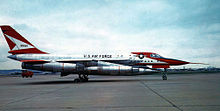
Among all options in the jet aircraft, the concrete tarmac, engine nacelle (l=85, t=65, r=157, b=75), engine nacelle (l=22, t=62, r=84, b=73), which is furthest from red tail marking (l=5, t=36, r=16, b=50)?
the concrete tarmac

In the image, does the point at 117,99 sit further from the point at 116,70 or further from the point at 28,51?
the point at 28,51

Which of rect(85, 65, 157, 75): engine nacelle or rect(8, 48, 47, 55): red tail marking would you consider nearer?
rect(85, 65, 157, 75): engine nacelle

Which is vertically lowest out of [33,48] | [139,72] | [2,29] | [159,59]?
[139,72]

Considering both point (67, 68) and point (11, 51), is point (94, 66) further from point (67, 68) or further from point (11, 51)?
point (11, 51)

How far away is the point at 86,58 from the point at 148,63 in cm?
770

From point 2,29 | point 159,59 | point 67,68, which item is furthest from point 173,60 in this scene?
point 2,29

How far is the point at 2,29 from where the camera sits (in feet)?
77.2

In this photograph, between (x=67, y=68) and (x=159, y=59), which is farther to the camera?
(x=159, y=59)

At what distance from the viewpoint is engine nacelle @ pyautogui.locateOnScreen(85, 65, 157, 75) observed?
22969 millimetres

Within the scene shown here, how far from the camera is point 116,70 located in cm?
2302

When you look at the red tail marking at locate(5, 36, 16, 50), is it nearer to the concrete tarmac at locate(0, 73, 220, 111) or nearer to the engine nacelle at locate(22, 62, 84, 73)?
the engine nacelle at locate(22, 62, 84, 73)

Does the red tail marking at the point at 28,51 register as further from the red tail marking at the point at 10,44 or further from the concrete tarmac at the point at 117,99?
the concrete tarmac at the point at 117,99

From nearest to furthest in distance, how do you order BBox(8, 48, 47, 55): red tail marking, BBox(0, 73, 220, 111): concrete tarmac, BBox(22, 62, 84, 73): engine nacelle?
BBox(0, 73, 220, 111): concrete tarmac → BBox(22, 62, 84, 73): engine nacelle → BBox(8, 48, 47, 55): red tail marking

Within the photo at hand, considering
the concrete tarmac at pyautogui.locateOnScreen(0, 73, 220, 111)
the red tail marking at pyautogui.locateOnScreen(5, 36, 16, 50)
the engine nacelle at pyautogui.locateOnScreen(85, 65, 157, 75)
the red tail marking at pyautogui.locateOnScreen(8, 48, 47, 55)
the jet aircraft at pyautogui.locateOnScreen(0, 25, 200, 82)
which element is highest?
the red tail marking at pyautogui.locateOnScreen(5, 36, 16, 50)
